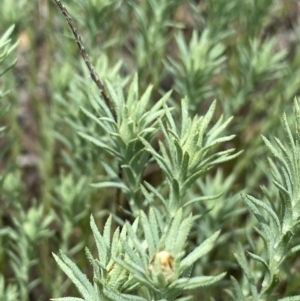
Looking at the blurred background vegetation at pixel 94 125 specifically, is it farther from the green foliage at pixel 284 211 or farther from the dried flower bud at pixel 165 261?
the dried flower bud at pixel 165 261

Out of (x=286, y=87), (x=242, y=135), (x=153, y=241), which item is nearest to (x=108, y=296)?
(x=153, y=241)

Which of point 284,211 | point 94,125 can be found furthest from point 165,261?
point 94,125

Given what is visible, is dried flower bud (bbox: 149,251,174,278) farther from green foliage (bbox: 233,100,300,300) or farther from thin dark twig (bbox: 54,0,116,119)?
thin dark twig (bbox: 54,0,116,119)

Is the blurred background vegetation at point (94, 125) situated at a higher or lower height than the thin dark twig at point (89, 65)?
lower

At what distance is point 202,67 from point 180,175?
17.3 inches

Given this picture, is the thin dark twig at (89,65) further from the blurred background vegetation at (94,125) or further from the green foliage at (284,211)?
the green foliage at (284,211)

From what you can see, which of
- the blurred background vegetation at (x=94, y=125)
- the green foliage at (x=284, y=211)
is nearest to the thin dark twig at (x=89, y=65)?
the blurred background vegetation at (x=94, y=125)

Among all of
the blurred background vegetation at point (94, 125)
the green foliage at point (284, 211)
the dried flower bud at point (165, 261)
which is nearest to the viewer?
the dried flower bud at point (165, 261)

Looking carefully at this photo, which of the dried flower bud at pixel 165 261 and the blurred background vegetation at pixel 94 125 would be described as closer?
the dried flower bud at pixel 165 261

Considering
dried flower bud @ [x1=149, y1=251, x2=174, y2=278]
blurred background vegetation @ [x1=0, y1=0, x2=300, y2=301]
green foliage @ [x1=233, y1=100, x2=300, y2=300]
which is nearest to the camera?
dried flower bud @ [x1=149, y1=251, x2=174, y2=278]

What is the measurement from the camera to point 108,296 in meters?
0.51

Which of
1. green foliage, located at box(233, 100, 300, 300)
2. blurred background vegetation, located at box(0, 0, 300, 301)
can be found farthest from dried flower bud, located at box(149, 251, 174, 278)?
blurred background vegetation, located at box(0, 0, 300, 301)

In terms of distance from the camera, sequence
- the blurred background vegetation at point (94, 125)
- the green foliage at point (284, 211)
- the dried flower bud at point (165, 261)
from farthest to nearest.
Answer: the blurred background vegetation at point (94, 125)
the green foliage at point (284, 211)
the dried flower bud at point (165, 261)

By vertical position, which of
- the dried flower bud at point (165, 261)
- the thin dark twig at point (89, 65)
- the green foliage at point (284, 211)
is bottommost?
the green foliage at point (284, 211)
